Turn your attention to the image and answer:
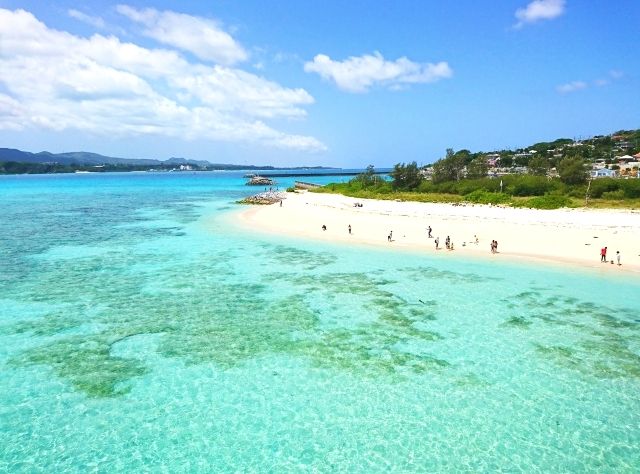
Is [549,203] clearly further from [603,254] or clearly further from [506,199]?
[603,254]

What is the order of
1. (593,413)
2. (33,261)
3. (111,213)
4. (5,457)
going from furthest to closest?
1. (111,213)
2. (33,261)
3. (593,413)
4. (5,457)

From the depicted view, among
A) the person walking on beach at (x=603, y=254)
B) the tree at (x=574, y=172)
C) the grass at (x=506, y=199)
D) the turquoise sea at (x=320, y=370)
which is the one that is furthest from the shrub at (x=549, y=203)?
the turquoise sea at (x=320, y=370)

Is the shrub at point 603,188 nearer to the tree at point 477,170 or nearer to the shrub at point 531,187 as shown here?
the shrub at point 531,187

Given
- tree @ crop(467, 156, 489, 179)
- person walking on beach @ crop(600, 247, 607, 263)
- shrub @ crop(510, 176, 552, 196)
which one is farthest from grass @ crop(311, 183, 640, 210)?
person walking on beach @ crop(600, 247, 607, 263)

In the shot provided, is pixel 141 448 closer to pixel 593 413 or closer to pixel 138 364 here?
pixel 138 364

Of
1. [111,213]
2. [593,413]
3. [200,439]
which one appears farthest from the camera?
[111,213]

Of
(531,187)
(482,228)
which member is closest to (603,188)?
(531,187)

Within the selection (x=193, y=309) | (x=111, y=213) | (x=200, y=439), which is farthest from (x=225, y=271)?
(x=111, y=213)
